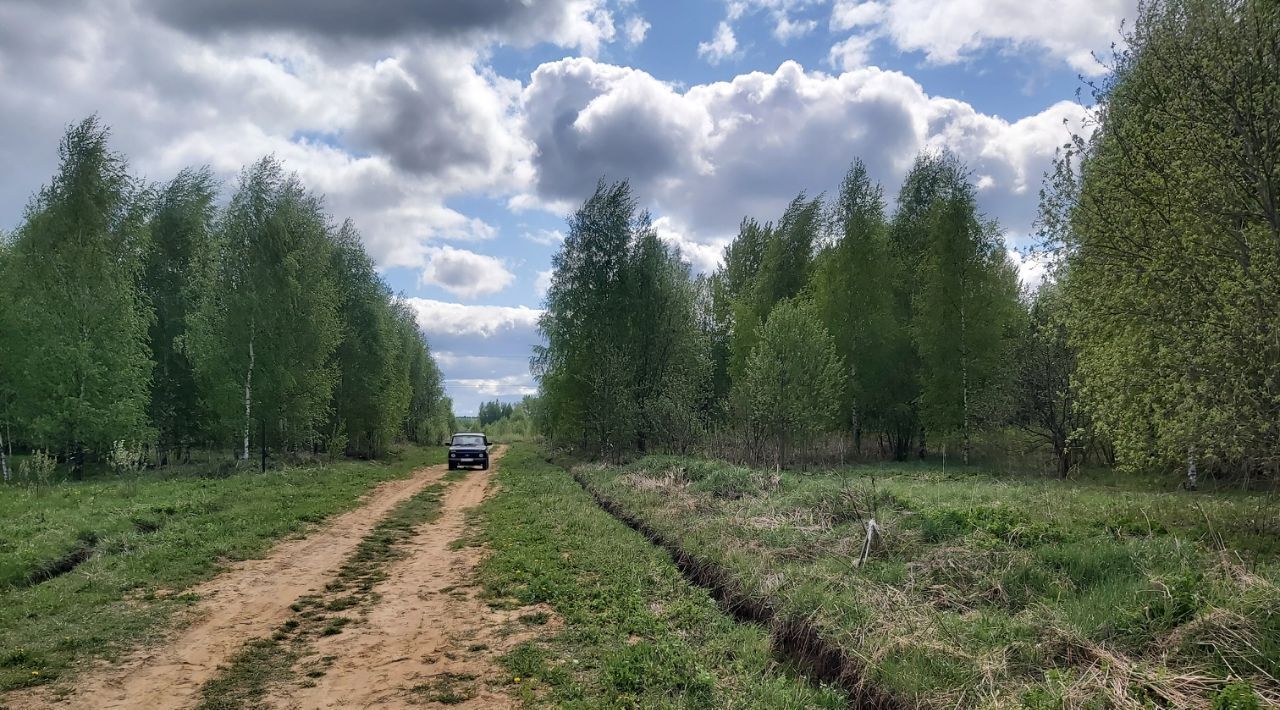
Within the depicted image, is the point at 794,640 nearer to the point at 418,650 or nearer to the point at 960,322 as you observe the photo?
the point at 418,650

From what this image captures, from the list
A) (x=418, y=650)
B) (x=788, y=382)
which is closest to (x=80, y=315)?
(x=418, y=650)

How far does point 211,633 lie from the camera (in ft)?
21.7

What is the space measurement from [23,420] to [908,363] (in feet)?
124

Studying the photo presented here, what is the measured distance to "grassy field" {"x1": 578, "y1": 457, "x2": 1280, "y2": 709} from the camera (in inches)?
172

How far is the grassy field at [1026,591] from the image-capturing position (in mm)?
4359

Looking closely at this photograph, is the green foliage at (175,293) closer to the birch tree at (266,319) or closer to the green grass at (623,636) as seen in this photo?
the birch tree at (266,319)

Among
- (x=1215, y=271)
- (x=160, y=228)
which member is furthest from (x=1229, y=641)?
(x=160, y=228)

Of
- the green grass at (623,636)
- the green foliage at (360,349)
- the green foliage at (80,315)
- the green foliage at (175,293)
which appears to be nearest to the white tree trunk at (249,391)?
the green foliage at (80,315)

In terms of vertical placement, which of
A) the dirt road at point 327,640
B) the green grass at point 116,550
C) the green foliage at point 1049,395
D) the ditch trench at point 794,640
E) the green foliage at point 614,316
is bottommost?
the ditch trench at point 794,640

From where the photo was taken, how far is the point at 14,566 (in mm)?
8625

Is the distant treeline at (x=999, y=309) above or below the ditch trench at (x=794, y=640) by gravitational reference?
above

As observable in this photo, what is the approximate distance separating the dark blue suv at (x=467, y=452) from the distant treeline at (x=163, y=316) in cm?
608

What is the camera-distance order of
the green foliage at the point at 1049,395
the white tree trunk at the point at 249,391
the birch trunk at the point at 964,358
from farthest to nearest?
the birch trunk at the point at 964,358 < the white tree trunk at the point at 249,391 < the green foliage at the point at 1049,395

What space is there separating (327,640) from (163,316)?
30073 mm
